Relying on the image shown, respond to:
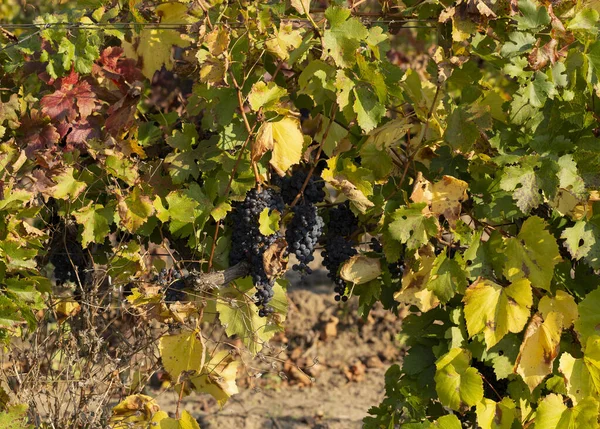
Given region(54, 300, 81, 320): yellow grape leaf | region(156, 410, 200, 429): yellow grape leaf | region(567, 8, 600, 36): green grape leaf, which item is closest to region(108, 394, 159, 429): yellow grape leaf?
region(156, 410, 200, 429): yellow grape leaf

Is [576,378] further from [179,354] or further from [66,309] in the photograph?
[66,309]

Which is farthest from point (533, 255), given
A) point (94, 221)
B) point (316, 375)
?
point (316, 375)

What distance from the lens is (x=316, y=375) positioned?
19.0 ft

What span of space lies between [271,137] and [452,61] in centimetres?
64

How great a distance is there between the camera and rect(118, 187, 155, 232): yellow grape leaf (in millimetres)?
2777

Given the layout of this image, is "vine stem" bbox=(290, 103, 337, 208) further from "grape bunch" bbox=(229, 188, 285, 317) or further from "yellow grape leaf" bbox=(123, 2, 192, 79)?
"yellow grape leaf" bbox=(123, 2, 192, 79)

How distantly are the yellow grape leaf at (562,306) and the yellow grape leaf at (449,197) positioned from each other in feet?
1.34

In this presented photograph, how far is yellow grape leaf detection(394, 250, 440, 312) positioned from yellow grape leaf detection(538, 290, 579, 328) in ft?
1.15

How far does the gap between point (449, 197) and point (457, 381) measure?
2.08 feet

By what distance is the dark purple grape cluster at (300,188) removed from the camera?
114 inches

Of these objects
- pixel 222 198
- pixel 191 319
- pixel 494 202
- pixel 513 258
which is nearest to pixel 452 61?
pixel 494 202

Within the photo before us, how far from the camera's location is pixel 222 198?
283cm

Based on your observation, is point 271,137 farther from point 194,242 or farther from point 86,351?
point 86,351

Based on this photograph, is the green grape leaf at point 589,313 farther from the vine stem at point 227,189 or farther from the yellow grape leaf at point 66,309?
the yellow grape leaf at point 66,309
